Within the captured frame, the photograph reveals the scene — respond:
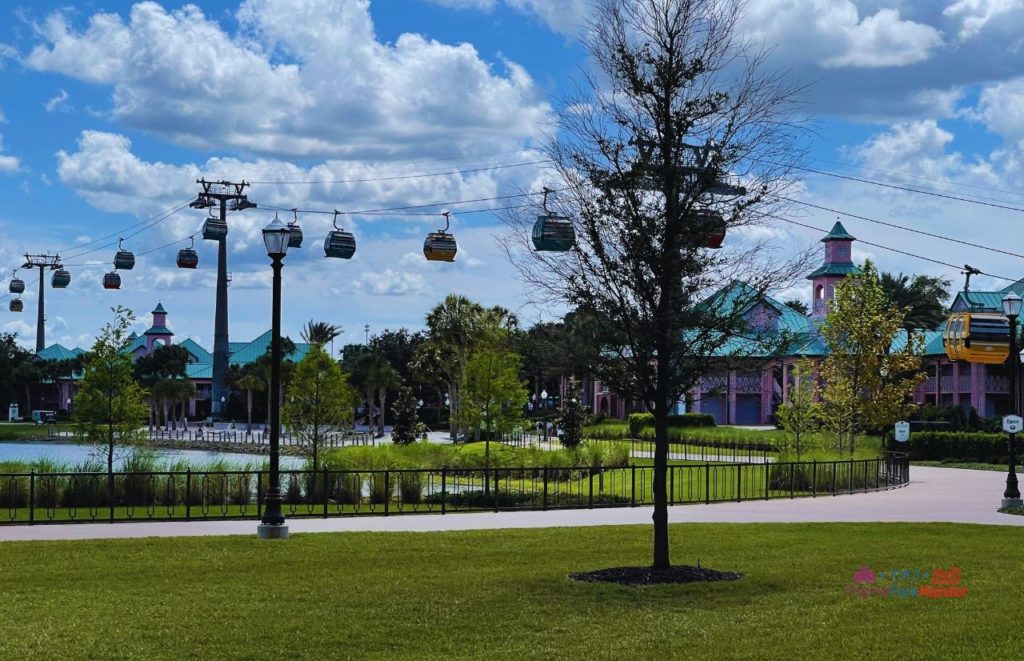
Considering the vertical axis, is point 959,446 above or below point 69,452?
above

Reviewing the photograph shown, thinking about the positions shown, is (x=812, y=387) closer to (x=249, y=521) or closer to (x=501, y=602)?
(x=249, y=521)

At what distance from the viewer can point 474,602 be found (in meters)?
12.4

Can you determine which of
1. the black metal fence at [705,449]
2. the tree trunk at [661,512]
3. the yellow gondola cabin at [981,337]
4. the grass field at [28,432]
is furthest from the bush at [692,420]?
the tree trunk at [661,512]

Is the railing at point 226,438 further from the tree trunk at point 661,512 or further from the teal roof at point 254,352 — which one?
the tree trunk at point 661,512

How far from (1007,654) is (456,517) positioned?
1421 centimetres

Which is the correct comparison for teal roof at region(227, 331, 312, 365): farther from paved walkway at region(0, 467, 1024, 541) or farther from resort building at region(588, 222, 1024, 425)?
paved walkway at region(0, 467, 1024, 541)

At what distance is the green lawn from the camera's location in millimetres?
10227

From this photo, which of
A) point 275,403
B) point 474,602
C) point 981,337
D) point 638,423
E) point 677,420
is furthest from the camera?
point 677,420

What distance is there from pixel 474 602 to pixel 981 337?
30.8 meters

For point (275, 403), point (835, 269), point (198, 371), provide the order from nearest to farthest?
point (275, 403) → point (835, 269) → point (198, 371)

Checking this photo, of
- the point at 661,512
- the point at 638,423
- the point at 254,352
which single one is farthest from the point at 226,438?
the point at 661,512

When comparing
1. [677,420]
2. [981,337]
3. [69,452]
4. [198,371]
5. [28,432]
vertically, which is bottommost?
[69,452]

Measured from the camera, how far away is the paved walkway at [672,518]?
2014 centimetres

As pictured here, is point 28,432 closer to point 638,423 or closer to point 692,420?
point 638,423
